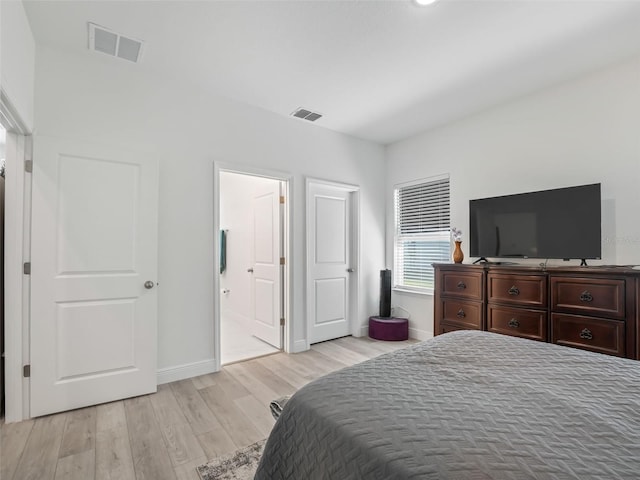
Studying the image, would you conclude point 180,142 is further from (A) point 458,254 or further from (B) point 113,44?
(A) point 458,254

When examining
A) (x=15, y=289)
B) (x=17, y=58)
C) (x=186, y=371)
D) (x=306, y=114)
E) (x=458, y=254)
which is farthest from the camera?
(x=306, y=114)

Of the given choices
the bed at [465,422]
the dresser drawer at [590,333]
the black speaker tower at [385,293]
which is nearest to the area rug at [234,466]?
the bed at [465,422]

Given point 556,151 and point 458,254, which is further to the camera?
point 458,254

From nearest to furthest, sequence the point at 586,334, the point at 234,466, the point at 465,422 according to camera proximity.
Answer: the point at 465,422 < the point at 234,466 < the point at 586,334

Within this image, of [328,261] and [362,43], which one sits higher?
[362,43]

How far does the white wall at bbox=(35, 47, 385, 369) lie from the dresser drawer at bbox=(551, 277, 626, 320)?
2.47 m

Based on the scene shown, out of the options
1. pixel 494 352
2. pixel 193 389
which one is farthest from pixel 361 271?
pixel 494 352

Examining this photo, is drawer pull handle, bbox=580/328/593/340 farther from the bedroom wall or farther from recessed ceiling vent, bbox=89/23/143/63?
recessed ceiling vent, bbox=89/23/143/63

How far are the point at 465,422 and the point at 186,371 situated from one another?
2.76m

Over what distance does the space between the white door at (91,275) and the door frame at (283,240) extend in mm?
577

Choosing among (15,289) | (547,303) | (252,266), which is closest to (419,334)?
(547,303)

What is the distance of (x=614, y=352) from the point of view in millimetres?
2158

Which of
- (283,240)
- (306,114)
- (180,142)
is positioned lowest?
(283,240)

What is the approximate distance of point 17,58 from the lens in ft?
6.46
